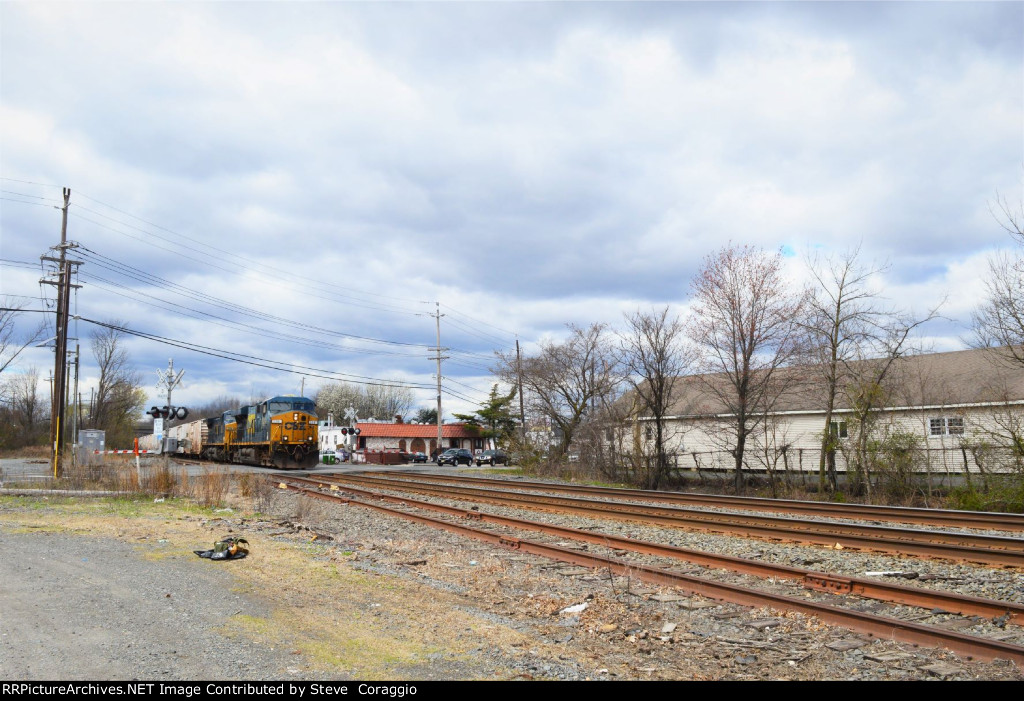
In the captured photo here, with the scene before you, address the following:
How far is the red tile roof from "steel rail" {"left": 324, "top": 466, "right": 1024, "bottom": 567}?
5664 cm

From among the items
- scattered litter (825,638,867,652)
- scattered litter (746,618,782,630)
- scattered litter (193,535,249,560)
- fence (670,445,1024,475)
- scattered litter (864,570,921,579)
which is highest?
fence (670,445,1024,475)

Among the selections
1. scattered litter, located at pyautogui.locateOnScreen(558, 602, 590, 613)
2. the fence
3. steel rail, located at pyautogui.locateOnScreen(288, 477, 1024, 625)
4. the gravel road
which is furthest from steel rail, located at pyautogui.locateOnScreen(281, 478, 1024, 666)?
the fence

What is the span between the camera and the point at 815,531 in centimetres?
1324

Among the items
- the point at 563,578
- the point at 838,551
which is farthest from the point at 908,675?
the point at 838,551

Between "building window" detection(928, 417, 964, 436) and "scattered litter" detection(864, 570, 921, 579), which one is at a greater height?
"building window" detection(928, 417, 964, 436)

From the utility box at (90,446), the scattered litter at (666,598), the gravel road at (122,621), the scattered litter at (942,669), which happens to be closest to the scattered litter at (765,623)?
the scattered litter at (666,598)

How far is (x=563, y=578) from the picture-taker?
9.73m

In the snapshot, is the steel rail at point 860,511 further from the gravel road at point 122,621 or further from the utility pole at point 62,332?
the utility pole at point 62,332

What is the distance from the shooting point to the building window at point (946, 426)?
2563 centimetres

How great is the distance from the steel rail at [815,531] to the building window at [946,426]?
45.3ft

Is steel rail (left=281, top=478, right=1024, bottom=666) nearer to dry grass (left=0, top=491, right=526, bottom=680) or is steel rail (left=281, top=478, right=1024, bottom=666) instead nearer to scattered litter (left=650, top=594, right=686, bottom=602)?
scattered litter (left=650, top=594, right=686, bottom=602)

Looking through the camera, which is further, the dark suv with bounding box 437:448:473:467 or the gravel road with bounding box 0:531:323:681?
the dark suv with bounding box 437:448:473:467

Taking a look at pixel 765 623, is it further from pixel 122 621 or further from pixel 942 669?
pixel 122 621

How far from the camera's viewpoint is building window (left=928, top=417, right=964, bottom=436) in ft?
84.1
